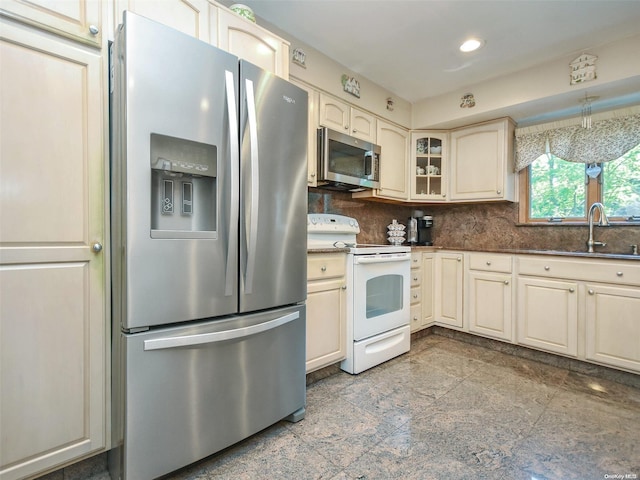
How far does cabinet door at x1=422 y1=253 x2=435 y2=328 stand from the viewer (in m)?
3.03

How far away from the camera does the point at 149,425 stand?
1147mm

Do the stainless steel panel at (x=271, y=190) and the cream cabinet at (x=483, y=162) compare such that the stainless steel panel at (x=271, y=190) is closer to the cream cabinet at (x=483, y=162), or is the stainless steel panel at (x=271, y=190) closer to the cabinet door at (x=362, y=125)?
the cabinet door at (x=362, y=125)

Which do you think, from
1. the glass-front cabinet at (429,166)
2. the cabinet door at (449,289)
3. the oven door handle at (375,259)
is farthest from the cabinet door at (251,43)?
the cabinet door at (449,289)

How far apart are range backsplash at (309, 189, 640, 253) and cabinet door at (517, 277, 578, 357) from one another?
0.63 meters

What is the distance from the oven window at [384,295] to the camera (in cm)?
239

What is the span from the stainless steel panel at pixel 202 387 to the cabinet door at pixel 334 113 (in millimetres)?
1583

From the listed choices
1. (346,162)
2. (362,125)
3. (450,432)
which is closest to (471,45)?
(362,125)

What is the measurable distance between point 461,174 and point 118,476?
3324 millimetres

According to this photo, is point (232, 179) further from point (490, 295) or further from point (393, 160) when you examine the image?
point (490, 295)

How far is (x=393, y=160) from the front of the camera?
3.09 m

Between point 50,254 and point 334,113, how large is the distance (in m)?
2.06

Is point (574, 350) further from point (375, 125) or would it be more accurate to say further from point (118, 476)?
point (118, 476)

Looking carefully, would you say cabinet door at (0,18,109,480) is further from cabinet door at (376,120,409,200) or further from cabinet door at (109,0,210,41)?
cabinet door at (376,120,409,200)

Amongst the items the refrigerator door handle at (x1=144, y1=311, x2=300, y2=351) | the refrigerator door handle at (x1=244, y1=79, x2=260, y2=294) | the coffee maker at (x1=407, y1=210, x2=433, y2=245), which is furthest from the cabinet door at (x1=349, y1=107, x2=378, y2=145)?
the refrigerator door handle at (x1=144, y1=311, x2=300, y2=351)
